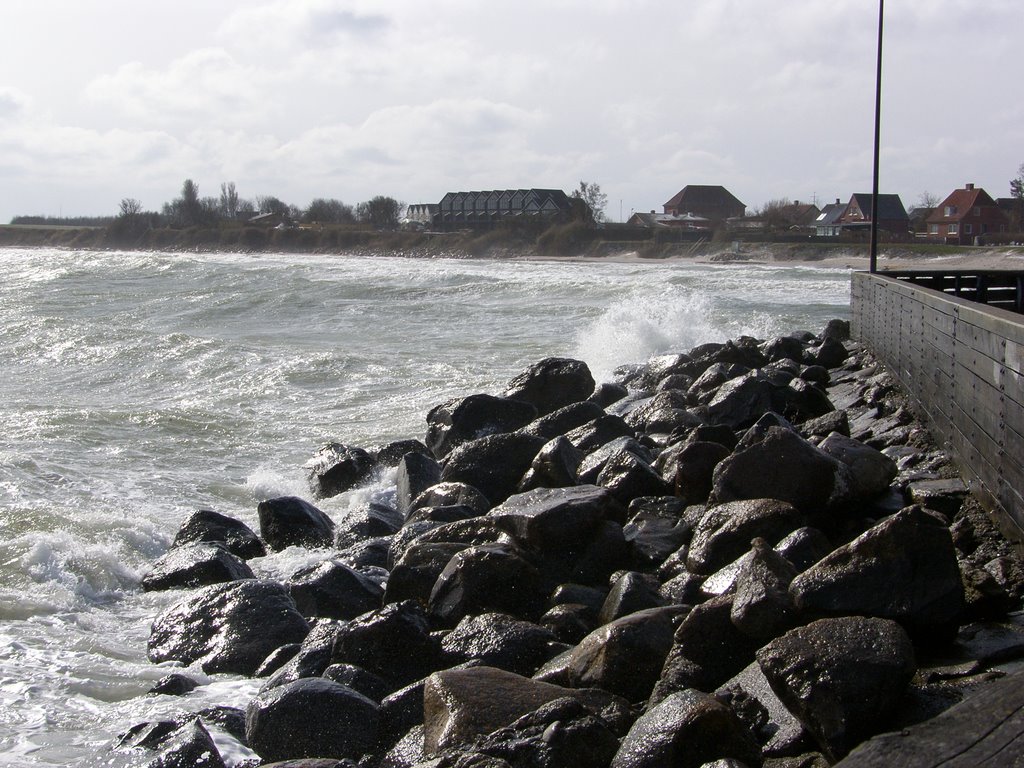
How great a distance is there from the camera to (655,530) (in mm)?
6598

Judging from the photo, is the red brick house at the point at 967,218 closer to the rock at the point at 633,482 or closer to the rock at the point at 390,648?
the rock at the point at 633,482

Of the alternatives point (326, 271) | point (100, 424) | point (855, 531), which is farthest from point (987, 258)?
point (855, 531)

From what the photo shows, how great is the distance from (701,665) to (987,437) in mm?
2471

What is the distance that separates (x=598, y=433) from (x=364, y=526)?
87.6 inches

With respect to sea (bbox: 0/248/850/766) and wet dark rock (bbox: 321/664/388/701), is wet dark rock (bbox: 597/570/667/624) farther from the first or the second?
sea (bbox: 0/248/850/766)

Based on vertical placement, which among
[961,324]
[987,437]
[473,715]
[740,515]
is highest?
[961,324]

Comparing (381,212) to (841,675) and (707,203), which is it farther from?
(841,675)

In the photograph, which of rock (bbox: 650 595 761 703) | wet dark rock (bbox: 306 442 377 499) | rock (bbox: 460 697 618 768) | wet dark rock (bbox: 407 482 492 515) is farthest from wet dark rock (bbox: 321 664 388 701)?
wet dark rock (bbox: 306 442 377 499)

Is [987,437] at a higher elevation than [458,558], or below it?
higher

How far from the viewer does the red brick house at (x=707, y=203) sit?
106375mm

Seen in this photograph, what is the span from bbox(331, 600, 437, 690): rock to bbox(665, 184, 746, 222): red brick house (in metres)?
103

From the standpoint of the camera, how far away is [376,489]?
33.2ft

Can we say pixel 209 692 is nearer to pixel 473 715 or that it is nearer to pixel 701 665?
pixel 473 715

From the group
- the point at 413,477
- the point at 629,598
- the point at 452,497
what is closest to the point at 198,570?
the point at 452,497
